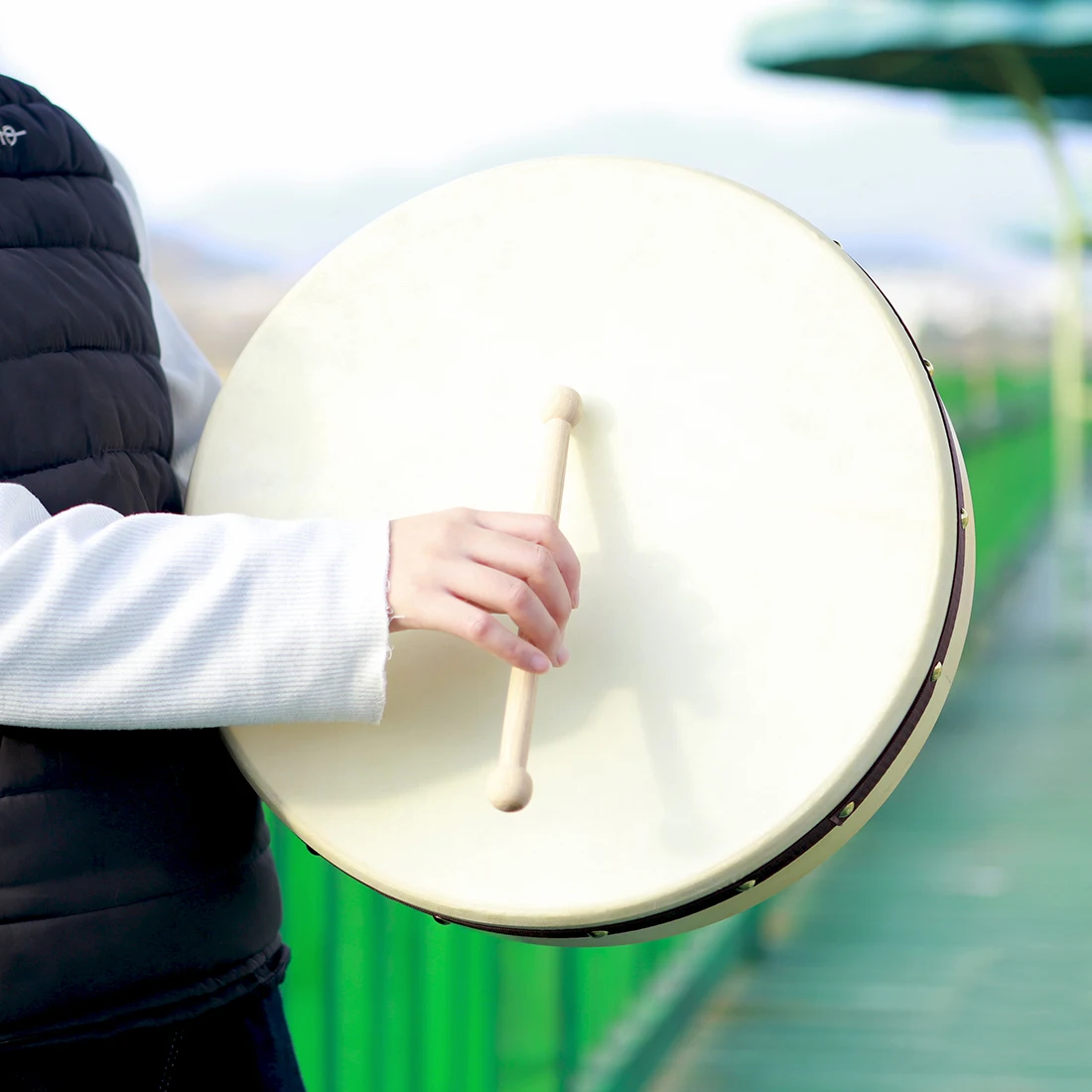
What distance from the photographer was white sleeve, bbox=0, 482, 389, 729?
0.81 meters

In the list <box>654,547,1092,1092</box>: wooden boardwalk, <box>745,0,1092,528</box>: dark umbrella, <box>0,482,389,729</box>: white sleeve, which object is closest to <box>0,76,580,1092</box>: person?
<box>0,482,389,729</box>: white sleeve

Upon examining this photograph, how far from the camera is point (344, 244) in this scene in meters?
1.09

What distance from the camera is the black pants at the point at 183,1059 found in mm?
896

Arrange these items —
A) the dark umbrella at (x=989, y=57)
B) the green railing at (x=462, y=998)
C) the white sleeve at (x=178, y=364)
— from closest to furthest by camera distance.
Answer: the white sleeve at (x=178, y=364)
the green railing at (x=462, y=998)
the dark umbrella at (x=989, y=57)

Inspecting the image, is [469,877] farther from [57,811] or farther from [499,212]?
[499,212]

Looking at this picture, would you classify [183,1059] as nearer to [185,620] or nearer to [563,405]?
[185,620]

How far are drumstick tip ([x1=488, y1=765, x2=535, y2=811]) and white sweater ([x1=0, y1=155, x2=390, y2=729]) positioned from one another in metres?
0.08

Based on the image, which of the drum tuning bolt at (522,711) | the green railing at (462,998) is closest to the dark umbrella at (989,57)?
the green railing at (462,998)

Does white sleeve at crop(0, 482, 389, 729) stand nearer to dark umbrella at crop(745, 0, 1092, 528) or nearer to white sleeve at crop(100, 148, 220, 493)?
white sleeve at crop(100, 148, 220, 493)

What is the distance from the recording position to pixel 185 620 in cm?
81

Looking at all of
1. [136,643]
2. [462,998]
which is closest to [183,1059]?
[136,643]

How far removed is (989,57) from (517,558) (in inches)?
293

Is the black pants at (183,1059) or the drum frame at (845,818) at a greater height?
the drum frame at (845,818)

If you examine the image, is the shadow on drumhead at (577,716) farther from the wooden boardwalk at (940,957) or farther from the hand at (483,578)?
the wooden boardwalk at (940,957)
